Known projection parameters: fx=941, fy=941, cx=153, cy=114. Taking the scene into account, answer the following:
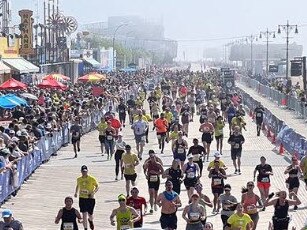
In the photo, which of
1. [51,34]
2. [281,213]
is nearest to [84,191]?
[281,213]

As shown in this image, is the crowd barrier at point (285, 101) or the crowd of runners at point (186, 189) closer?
the crowd of runners at point (186, 189)

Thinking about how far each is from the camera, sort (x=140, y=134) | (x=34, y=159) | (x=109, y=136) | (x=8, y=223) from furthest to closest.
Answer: (x=140, y=134)
(x=109, y=136)
(x=34, y=159)
(x=8, y=223)

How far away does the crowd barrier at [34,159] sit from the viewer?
21203 millimetres

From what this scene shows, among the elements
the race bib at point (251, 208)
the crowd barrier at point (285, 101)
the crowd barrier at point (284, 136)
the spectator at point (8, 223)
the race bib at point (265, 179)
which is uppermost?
the spectator at point (8, 223)

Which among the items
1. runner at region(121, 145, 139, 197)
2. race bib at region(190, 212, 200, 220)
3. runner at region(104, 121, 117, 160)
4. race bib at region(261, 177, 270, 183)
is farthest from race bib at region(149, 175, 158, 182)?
runner at region(104, 121, 117, 160)

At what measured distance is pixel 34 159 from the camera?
26.1 m

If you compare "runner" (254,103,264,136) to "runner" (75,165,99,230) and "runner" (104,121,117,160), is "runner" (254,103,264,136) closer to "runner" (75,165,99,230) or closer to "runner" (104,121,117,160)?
"runner" (104,121,117,160)

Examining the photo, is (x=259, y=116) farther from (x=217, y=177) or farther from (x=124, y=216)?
(x=124, y=216)

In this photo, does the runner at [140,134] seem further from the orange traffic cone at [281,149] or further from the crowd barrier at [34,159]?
the orange traffic cone at [281,149]

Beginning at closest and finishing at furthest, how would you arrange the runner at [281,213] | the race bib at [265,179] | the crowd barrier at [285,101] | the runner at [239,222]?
the runner at [239,222], the runner at [281,213], the race bib at [265,179], the crowd barrier at [285,101]

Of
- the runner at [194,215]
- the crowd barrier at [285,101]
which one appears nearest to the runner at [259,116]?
the crowd barrier at [285,101]

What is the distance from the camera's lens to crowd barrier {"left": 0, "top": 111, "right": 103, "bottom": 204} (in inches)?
835

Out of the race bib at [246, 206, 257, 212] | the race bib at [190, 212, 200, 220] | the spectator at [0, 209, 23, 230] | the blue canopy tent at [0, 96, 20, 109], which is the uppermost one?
the blue canopy tent at [0, 96, 20, 109]

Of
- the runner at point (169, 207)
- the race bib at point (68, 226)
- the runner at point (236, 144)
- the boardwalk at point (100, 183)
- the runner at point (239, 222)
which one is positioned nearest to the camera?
the runner at point (239, 222)
